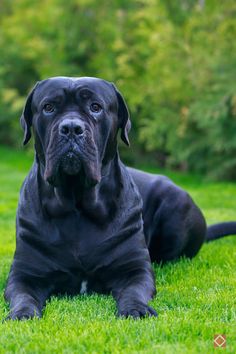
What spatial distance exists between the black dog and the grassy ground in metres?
0.13

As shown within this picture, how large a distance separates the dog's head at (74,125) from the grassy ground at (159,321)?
71 cm

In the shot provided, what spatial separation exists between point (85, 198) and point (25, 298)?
65cm

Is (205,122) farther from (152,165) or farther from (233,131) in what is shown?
(152,165)

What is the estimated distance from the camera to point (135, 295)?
3.23 meters

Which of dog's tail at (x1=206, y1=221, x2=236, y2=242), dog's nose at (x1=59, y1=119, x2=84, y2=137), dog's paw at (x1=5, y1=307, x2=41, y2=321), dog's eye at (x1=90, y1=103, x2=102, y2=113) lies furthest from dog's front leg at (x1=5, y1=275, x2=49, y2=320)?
dog's tail at (x1=206, y1=221, x2=236, y2=242)

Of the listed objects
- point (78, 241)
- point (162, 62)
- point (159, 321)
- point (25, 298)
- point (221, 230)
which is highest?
point (159, 321)

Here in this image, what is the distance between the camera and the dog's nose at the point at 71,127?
3.17 meters

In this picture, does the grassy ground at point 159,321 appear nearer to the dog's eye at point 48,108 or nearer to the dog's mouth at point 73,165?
the dog's mouth at point 73,165

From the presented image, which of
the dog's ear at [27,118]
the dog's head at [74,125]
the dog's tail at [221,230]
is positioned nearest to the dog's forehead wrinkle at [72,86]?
the dog's head at [74,125]

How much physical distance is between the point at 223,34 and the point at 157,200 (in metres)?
6.41

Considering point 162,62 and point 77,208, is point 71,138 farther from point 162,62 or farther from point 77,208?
point 162,62

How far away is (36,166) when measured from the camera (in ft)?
12.2

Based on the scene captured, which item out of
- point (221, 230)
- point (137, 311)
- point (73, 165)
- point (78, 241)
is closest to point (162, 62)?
point (221, 230)

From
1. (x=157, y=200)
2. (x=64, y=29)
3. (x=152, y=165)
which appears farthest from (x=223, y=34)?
(x=157, y=200)
